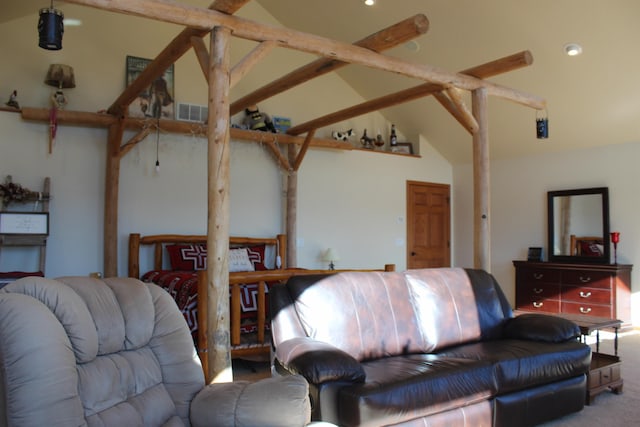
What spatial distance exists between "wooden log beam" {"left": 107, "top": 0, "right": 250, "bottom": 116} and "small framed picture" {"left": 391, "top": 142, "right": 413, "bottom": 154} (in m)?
4.22

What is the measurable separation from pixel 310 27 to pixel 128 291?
18.4 feet

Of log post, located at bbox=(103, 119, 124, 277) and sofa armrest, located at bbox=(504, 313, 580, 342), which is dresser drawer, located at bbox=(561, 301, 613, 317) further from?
log post, located at bbox=(103, 119, 124, 277)

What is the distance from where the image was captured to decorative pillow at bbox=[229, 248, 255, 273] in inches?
237

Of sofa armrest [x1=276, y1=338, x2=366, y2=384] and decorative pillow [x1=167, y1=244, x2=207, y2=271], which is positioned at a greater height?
decorative pillow [x1=167, y1=244, x2=207, y2=271]

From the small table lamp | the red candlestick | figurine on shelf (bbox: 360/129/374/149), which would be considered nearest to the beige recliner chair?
the small table lamp

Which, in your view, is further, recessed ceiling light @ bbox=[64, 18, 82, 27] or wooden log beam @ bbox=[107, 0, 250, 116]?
recessed ceiling light @ bbox=[64, 18, 82, 27]

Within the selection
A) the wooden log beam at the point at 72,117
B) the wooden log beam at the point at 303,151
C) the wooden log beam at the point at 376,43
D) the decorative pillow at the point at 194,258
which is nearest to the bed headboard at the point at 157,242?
the decorative pillow at the point at 194,258

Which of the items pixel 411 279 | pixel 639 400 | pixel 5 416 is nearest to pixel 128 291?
pixel 5 416

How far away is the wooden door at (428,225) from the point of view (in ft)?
26.8

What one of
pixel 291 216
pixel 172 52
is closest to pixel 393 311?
pixel 172 52

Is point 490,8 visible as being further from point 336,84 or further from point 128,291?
point 128,291

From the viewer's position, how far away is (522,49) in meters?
5.88

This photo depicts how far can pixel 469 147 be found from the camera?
812cm

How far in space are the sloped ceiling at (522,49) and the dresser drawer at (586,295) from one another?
1.94 meters
